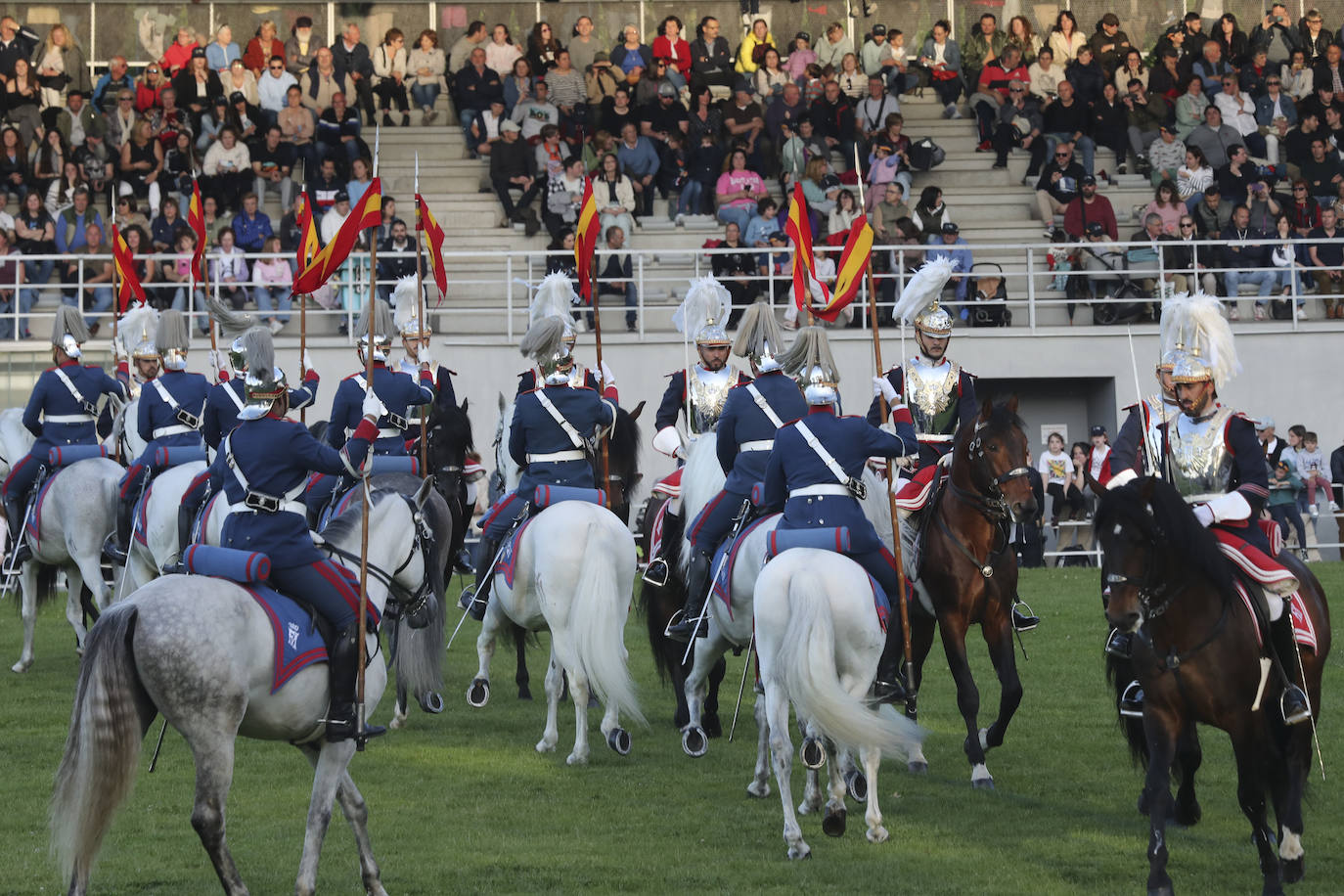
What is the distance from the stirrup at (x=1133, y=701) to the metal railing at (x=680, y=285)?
14.7m

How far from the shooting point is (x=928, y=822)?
10.3m

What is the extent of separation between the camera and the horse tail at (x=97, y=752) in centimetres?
782

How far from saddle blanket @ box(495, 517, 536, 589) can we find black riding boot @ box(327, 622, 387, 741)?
11.3 feet

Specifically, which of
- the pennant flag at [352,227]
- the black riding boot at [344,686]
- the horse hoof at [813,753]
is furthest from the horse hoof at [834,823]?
the pennant flag at [352,227]

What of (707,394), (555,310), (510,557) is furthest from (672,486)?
(555,310)

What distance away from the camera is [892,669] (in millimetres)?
10969

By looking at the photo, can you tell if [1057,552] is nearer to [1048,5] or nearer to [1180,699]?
[1048,5]

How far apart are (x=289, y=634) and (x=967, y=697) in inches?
175

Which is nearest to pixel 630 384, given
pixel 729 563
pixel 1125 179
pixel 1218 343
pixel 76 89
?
pixel 1125 179

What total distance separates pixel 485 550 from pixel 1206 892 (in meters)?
5.81

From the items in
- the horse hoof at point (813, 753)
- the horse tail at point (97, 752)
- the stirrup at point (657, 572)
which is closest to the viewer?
the horse tail at point (97, 752)

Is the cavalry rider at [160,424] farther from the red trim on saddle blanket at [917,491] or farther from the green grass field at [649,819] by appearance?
the red trim on saddle blanket at [917,491]

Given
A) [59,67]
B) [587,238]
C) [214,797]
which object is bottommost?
[214,797]

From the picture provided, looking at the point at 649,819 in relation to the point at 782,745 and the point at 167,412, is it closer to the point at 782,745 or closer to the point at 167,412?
the point at 782,745
